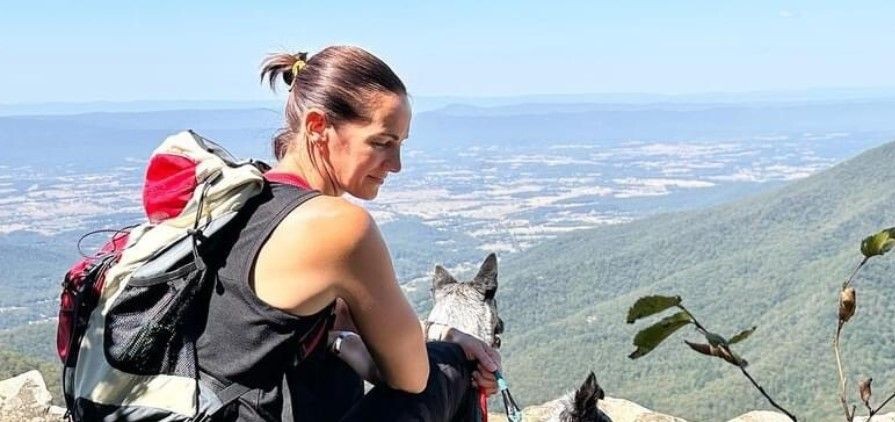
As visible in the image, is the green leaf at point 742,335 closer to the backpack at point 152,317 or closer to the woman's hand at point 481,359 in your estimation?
the backpack at point 152,317

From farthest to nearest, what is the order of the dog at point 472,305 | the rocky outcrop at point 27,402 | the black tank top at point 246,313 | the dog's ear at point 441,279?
1. the rocky outcrop at point 27,402
2. the dog's ear at point 441,279
3. the dog at point 472,305
4. the black tank top at point 246,313

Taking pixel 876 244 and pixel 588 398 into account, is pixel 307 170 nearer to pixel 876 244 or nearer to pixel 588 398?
pixel 588 398

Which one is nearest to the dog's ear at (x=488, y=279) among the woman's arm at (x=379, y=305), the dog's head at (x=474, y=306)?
the dog's head at (x=474, y=306)

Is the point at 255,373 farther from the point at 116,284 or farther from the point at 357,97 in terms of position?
the point at 357,97

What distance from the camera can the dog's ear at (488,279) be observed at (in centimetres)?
457

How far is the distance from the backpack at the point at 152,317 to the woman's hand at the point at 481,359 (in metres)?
1.16

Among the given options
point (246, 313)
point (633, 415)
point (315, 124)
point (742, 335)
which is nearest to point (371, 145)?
point (315, 124)

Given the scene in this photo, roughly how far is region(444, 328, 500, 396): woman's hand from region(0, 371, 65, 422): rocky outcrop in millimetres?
3873

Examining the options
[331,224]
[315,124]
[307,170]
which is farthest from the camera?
[307,170]

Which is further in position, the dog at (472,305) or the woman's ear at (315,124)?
the dog at (472,305)

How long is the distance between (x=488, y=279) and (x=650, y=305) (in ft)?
8.88

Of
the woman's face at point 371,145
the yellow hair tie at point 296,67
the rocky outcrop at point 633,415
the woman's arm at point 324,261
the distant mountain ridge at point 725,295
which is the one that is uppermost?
the yellow hair tie at point 296,67

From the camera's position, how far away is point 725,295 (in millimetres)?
96000

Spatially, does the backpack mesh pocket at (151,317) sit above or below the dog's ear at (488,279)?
above
